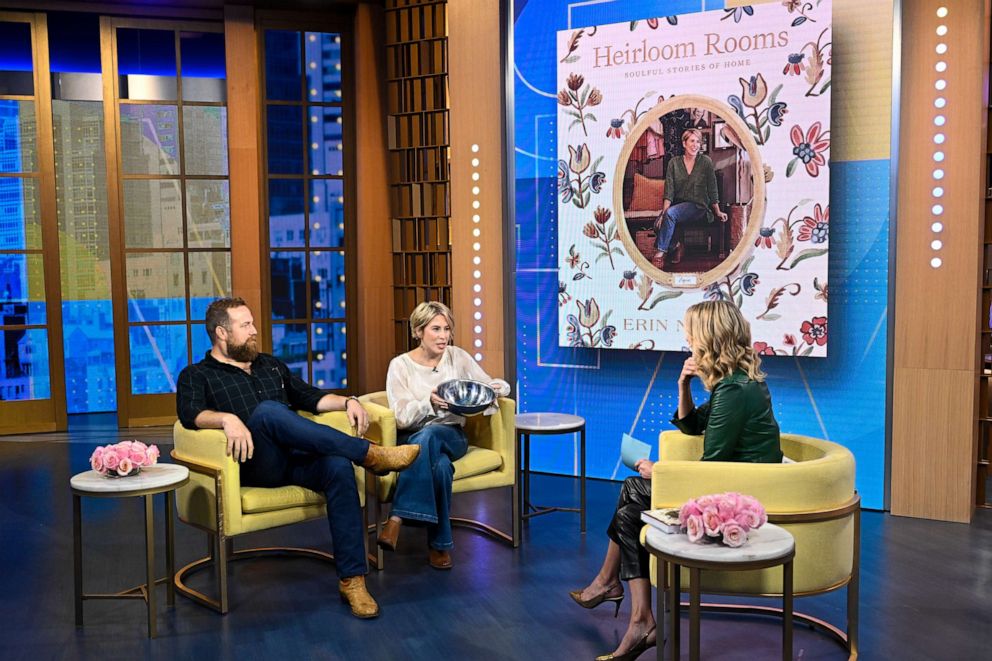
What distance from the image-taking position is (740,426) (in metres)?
3.23

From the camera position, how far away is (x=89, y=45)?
321 inches

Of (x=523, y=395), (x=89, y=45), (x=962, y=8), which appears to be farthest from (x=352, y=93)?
(x=962, y=8)

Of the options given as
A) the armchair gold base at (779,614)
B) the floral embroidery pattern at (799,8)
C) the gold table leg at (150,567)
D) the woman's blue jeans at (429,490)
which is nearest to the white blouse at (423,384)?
the woman's blue jeans at (429,490)

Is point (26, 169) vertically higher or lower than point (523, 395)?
higher

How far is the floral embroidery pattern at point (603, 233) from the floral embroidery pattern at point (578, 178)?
0.38 feet

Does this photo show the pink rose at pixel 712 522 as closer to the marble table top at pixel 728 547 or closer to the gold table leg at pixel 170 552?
the marble table top at pixel 728 547

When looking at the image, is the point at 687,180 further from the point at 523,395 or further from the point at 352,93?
the point at 352,93

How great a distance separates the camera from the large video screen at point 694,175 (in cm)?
498

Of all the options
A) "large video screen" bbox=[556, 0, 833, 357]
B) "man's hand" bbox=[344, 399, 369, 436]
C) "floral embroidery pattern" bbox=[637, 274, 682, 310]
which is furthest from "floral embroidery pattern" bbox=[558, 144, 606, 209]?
"man's hand" bbox=[344, 399, 369, 436]

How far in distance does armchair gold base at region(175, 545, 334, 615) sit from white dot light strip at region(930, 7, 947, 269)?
3288 millimetres

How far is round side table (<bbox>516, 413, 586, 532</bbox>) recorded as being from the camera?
15.5ft

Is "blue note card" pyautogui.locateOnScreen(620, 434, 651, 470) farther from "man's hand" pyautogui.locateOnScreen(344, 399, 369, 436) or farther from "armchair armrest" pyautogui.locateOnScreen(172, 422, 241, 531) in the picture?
"armchair armrest" pyautogui.locateOnScreen(172, 422, 241, 531)

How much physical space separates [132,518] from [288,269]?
2.99m

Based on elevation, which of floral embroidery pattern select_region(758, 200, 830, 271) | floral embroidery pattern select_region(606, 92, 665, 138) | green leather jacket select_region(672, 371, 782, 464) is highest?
floral embroidery pattern select_region(606, 92, 665, 138)
